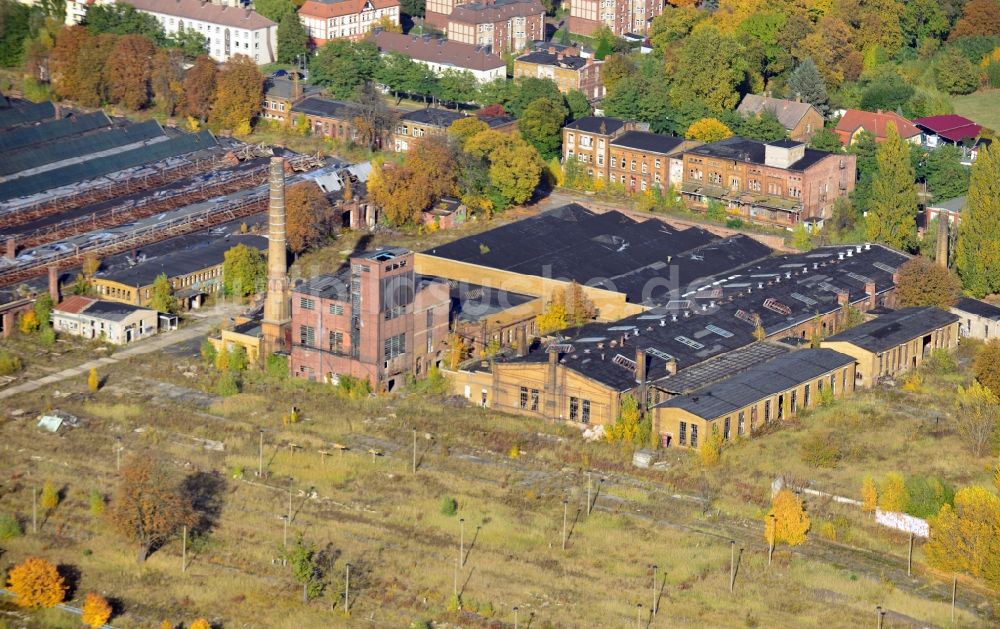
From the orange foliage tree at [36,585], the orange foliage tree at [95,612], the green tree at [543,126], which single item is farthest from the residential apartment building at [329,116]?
the orange foliage tree at [95,612]

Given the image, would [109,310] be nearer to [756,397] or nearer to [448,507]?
→ [448,507]

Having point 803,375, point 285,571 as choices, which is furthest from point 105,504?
point 803,375

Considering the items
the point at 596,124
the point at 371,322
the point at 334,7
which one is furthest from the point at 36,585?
the point at 334,7

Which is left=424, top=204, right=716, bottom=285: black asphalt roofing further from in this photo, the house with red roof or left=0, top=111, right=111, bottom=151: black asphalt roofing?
left=0, top=111, right=111, bottom=151: black asphalt roofing

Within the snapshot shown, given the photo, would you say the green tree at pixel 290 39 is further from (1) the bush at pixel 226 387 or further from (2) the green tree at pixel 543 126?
(1) the bush at pixel 226 387

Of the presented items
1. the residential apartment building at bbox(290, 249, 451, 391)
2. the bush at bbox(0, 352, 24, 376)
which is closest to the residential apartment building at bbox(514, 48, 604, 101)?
the residential apartment building at bbox(290, 249, 451, 391)

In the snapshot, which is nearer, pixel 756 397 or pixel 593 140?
pixel 756 397
